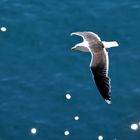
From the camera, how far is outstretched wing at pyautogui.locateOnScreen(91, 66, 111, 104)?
50.7 ft

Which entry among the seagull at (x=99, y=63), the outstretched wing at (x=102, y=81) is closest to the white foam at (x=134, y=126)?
the seagull at (x=99, y=63)

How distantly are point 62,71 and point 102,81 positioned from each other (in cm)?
679

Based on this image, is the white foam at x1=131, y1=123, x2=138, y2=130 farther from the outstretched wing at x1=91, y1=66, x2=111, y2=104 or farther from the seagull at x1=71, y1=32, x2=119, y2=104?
the outstretched wing at x1=91, y1=66, x2=111, y2=104

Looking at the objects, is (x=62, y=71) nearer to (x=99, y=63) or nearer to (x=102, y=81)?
(x=99, y=63)

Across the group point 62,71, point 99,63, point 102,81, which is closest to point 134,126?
point 62,71

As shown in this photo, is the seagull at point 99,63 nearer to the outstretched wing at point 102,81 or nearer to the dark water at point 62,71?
the outstretched wing at point 102,81

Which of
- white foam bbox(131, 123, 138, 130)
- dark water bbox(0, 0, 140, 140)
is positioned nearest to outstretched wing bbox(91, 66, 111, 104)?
dark water bbox(0, 0, 140, 140)

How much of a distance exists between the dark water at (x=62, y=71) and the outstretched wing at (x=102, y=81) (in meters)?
4.73

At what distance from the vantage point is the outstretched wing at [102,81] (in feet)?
50.7

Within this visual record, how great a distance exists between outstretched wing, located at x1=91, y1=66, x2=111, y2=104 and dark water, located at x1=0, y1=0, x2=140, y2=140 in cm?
473

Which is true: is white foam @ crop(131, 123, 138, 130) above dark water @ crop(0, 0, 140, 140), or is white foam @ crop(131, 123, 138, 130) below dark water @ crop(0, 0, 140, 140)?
below

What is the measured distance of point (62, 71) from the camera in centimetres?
2248

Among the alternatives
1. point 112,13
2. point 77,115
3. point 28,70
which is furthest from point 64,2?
point 77,115

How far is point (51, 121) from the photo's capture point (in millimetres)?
20859
